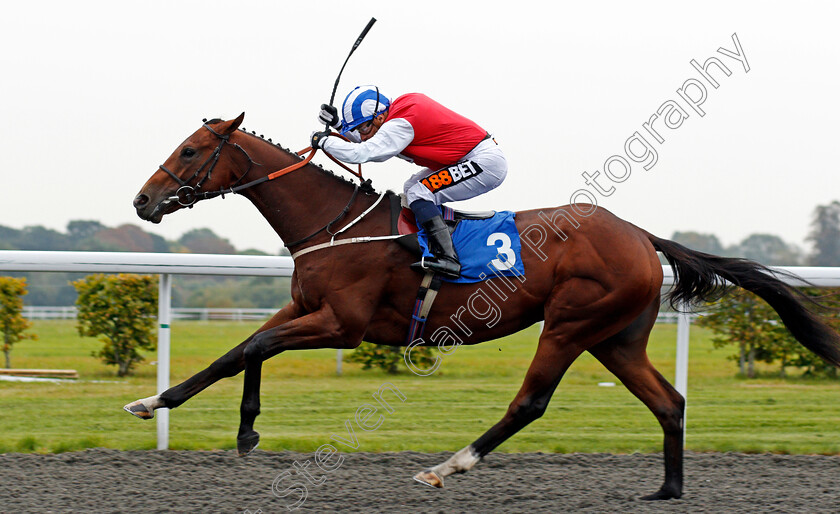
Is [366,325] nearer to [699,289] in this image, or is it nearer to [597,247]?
[597,247]

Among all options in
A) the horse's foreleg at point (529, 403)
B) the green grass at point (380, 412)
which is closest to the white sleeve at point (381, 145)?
the horse's foreleg at point (529, 403)

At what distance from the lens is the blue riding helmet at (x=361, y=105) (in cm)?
385

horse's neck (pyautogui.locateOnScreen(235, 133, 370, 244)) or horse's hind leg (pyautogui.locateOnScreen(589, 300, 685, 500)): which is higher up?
horse's neck (pyautogui.locateOnScreen(235, 133, 370, 244))

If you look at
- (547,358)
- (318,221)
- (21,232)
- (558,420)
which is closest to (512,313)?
(547,358)

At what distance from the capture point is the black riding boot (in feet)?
12.3

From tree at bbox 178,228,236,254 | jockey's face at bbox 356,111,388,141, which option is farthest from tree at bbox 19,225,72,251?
jockey's face at bbox 356,111,388,141

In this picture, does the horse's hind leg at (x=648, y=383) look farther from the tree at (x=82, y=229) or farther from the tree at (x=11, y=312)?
the tree at (x=82, y=229)

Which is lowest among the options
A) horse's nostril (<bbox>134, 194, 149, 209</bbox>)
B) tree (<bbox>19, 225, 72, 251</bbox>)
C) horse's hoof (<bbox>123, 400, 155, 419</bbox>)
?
horse's hoof (<bbox>123, 400, 155, 419</bbox>)

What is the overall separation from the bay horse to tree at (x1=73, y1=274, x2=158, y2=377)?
2.45 metres

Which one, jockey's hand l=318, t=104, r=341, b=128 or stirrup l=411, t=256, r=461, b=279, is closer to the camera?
stirrup l=411, t=256, r=461, b=279

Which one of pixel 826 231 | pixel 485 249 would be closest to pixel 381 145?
pixel 485 249

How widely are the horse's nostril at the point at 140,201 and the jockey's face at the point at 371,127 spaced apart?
3.42ft

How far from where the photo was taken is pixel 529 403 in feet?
12.5

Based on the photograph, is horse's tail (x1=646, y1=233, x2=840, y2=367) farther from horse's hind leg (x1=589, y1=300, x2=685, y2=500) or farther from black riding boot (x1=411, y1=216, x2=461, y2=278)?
black riding boot (x1=411, y1=216, x2=461, y2=278)
